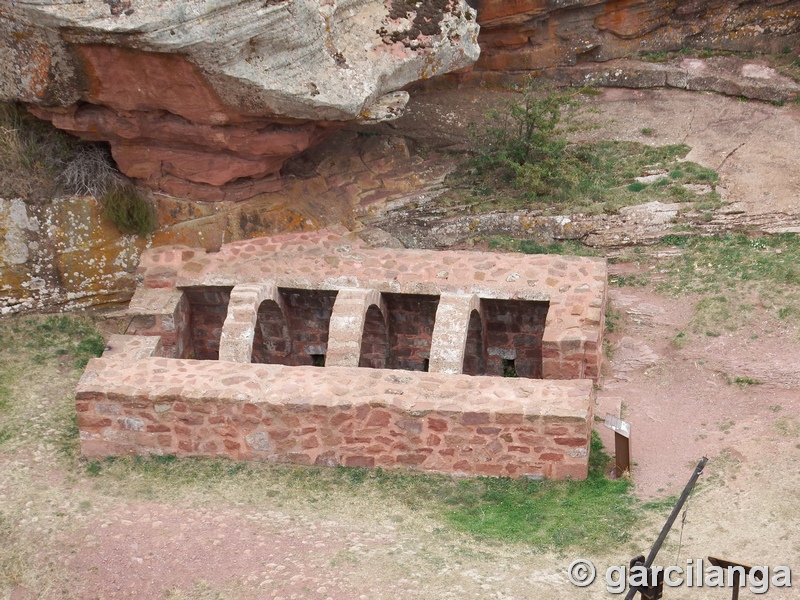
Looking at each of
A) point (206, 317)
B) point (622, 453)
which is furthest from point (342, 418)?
point (206, 317)

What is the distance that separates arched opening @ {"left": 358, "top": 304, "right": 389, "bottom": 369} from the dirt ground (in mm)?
2736

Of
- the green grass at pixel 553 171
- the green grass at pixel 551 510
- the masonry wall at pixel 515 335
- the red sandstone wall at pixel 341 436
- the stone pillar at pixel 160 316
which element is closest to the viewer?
the green grass at pixel 551 510

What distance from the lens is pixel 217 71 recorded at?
11875 millimetres

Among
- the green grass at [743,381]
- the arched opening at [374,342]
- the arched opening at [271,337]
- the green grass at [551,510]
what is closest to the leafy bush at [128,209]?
the arched opening at [271,337]

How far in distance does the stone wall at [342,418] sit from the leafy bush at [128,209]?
2.51 m

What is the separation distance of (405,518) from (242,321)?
3.64 m

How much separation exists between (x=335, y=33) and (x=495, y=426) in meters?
4.84

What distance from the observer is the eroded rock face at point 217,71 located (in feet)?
37.4

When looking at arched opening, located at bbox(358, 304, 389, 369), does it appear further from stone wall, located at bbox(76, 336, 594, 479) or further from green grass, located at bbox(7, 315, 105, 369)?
green grass, located at bbox(7, 315, 105, 369)

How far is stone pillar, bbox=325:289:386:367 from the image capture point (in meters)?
12.4

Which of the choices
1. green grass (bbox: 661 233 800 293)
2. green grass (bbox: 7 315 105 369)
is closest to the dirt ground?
green grass (bbox: 7 315 105 369)

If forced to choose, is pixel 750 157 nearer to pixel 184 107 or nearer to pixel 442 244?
pixel 442 244

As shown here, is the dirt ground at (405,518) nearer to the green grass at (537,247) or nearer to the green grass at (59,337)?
the green grass at (59,337)

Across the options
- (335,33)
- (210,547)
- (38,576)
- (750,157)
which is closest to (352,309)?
(335,33)
